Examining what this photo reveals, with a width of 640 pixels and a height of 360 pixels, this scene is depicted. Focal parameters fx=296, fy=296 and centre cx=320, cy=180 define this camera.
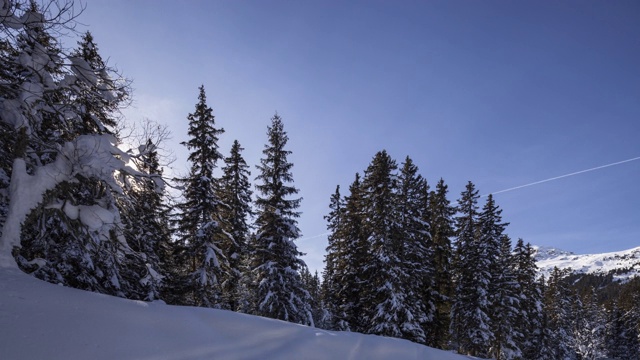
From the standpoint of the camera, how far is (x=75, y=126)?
6.77 meters

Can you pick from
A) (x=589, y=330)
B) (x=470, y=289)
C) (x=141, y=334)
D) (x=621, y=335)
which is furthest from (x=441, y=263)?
(x=621, y=335)

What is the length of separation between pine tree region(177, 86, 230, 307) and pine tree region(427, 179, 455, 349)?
14788 mm

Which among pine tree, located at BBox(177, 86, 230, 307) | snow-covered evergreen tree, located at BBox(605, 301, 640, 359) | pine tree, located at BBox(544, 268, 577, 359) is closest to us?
pine tree, located at BBox(177, 86, 230, 307)

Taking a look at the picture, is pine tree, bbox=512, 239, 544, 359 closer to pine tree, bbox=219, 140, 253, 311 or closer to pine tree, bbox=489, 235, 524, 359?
pine tree, bbox=489, 235, 524, 359

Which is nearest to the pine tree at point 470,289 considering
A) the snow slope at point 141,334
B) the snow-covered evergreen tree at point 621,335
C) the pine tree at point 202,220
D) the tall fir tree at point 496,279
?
the tall fir tree at point 496,279

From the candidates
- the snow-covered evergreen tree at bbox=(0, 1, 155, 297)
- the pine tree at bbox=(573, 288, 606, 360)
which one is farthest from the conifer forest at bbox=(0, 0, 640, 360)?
the pine tree at bbox=(573, 288, 606, 360)

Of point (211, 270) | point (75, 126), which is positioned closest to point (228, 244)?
point (211, 270)

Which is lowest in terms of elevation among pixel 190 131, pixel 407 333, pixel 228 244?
pixel 407 333

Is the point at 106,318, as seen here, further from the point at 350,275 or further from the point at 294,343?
the point at 350,275

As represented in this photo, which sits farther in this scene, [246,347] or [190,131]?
[190,131]

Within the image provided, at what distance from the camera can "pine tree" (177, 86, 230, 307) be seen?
15445 mm

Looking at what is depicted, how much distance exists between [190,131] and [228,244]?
25.4 feet

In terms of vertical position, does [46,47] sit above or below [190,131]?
below

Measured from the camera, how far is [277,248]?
1712 cm
